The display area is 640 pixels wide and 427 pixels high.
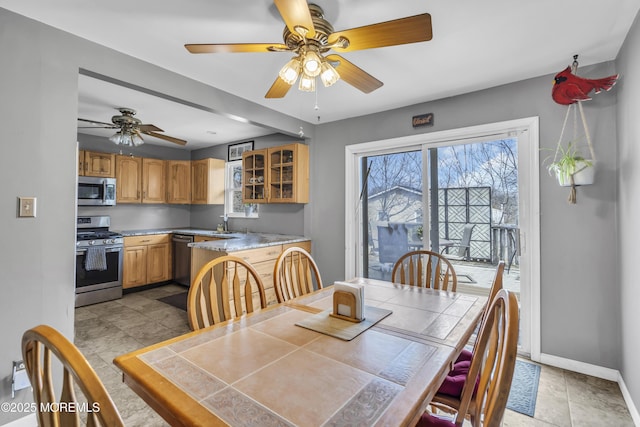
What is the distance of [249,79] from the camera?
266 centimetres

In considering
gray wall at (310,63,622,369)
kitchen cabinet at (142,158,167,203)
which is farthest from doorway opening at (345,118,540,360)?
kitchen cabinet at (142,158,167,203)

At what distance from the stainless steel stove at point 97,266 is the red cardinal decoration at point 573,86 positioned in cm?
527

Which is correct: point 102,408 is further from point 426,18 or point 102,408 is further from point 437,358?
point 426,18

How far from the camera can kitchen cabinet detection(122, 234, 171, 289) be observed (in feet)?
14.7

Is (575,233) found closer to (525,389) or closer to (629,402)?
(629,402)

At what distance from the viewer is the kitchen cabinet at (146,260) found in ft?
14.7

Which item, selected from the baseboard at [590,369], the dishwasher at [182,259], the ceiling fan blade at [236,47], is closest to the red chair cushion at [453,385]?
the baseboard at [590,369]

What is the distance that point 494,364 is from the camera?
3.20 ft

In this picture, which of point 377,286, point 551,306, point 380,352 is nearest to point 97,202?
point 377,286

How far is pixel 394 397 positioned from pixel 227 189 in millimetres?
4993

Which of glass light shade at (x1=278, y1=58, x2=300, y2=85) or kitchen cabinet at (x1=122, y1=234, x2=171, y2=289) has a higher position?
glass light shade at (x1=278, y1=58, x2=300, y2=85)

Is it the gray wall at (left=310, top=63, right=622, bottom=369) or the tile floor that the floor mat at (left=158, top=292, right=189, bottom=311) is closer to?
the tile floor

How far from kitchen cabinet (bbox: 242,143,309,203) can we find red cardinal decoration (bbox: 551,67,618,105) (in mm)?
2686

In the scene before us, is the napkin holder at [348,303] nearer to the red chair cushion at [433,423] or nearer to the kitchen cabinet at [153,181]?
the red chair cushion at [433,423]
